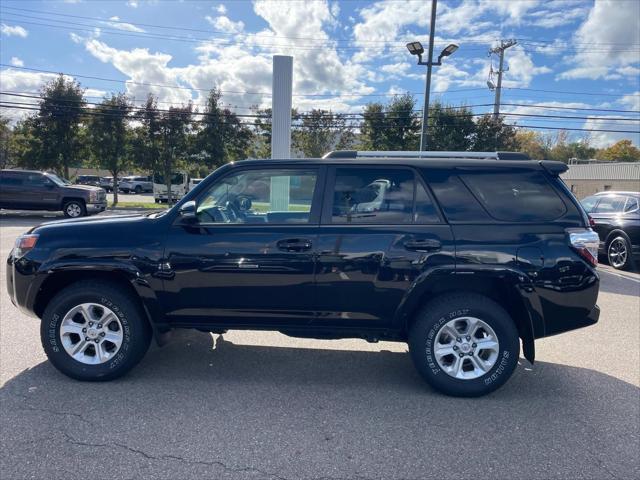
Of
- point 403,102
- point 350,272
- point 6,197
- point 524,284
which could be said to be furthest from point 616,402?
point 403,102

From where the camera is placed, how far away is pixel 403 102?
23.8 metres

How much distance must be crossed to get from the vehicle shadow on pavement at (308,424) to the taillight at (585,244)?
1.15 metres

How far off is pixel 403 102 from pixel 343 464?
76.9 feet

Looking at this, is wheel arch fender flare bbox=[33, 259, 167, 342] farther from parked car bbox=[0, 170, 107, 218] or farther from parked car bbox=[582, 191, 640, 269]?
parked car bbox=[0, 170, 107, 218]

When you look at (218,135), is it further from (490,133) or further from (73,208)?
(490,133)

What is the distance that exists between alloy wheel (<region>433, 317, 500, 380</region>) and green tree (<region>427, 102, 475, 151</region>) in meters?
21.4

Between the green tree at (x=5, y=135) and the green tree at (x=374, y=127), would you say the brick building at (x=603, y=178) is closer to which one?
the green tree at (x=374, y=127)

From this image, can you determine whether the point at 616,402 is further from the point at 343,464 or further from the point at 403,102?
the point at 403,102

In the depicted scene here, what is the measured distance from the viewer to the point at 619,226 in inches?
357

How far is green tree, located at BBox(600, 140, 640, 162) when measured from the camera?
6994cm

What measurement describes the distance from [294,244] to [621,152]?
280 feet

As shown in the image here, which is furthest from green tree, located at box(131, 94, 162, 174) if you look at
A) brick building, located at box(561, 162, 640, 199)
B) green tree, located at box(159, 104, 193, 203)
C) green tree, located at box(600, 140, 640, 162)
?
green tree, located at box(600, 140, 640, 162)

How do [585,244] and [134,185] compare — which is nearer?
[585,244]

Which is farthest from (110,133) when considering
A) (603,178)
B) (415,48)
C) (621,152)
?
(621,152)
